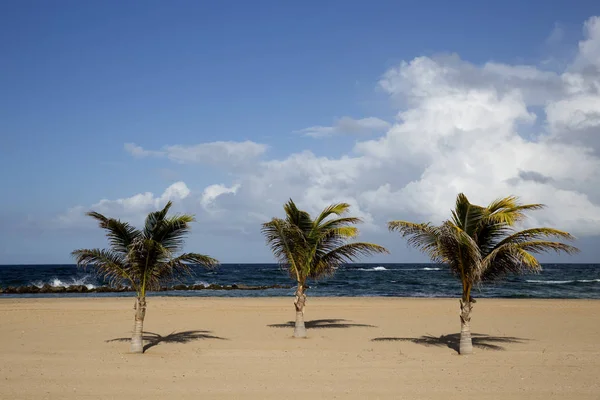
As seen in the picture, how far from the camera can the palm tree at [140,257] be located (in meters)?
14.1

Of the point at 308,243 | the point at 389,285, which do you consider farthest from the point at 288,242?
the point at 389,285

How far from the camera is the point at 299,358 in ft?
43.9

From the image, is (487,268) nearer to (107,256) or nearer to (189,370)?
(189,370)

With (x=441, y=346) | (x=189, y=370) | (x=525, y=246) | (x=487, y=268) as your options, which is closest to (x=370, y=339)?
(x=441, y=346)

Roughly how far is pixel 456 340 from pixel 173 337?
29.5 feet

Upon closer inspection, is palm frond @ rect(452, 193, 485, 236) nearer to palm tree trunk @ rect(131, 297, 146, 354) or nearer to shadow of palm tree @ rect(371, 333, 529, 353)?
shadow of palm tree @ rect(371, 333, 529, 353)

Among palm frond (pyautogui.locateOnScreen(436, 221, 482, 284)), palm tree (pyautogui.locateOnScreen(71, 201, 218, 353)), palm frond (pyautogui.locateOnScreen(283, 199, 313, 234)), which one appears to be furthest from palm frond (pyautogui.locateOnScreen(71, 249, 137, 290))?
palm frond (pyautogui.locateOnScreen(436, 221, 482, 284))

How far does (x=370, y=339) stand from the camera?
16.9 metres

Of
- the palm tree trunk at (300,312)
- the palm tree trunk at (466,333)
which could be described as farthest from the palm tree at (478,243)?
the palm tree trunk at (300,312)

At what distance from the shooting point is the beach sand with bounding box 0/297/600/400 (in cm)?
988

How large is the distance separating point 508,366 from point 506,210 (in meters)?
3.76

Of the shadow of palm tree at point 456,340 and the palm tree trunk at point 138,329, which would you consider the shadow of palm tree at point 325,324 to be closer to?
the shadow of palm tree at point 456,340

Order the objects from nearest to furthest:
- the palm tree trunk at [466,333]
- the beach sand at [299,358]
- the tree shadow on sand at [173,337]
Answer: the beach sand at [299,358]
the palm tree trunk at [466,333]
the tree shadow on sand at [173,337]

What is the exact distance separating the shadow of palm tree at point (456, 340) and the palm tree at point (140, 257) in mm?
6766
